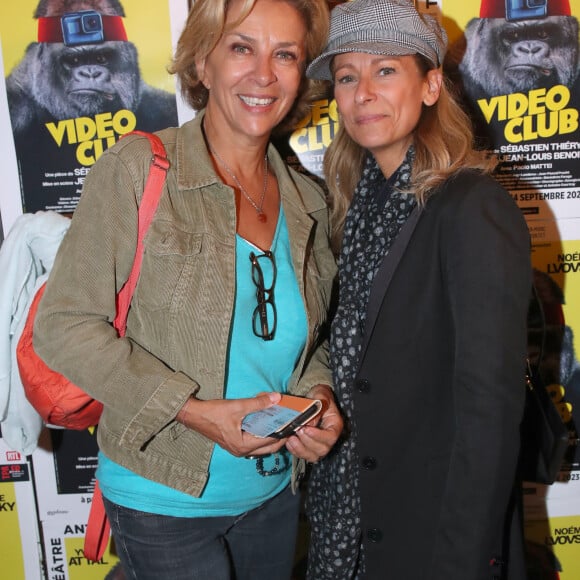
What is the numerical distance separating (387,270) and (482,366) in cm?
30

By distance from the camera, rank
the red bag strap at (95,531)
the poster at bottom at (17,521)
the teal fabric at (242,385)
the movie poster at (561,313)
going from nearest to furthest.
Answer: the teal fabric at (242,385)
the red bag strap at (95,531)
the movie poster at (561,313)
the poster at bottom at (17,521)

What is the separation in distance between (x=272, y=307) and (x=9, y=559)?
1.75m

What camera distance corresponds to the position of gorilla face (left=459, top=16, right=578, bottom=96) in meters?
2.21

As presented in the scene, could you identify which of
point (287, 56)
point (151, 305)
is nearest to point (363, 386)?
point (151, 305)

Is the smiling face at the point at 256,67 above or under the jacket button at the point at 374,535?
above

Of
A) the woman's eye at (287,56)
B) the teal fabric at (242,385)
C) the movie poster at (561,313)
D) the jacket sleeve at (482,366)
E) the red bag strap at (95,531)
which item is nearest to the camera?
the jacket sleeve at (482,366)

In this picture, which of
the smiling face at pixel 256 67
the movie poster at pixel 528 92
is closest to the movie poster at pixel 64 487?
the smiling face at pixel 256 67

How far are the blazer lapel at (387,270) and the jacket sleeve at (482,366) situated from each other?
0.10 m

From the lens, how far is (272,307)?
1.59 meters

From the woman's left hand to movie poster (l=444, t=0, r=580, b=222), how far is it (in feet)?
4.06

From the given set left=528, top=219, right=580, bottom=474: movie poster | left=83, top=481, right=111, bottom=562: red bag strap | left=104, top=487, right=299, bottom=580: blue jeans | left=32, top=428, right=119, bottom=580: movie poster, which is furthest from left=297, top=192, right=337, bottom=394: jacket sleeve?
left=32, top=428, right=119, bottom=580: movie poster

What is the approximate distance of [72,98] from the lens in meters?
2.25

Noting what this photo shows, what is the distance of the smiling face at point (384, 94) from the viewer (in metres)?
1.52

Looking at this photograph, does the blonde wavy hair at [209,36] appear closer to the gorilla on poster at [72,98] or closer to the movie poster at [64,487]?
the gorilla on poster at [72,98]
